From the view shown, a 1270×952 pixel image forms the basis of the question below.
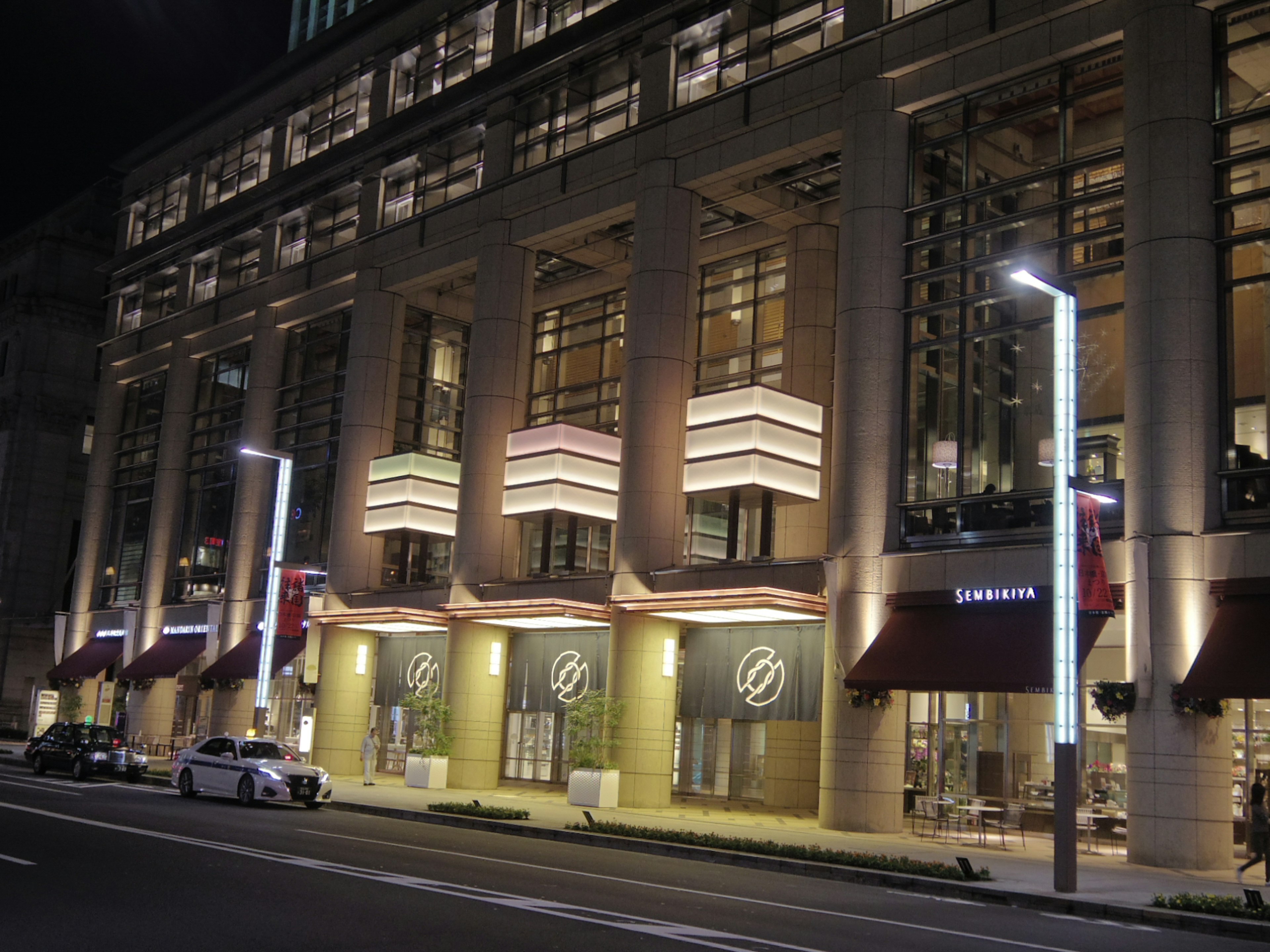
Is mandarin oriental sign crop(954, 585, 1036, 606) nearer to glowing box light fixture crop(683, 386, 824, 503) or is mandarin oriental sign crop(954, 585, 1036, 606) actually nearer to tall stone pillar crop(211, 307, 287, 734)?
glowing box light fixture crop(683, 386, 824, 503)

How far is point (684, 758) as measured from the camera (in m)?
39.4

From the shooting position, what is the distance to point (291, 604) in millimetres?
37719

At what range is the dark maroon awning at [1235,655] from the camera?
21.1m

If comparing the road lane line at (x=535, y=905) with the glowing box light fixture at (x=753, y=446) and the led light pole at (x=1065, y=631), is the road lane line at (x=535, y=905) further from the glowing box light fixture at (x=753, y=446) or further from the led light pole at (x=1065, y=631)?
the glowing box light fixture at (x=753, y=446)

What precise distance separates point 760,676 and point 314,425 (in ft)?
76.1

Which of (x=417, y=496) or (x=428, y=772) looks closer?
(x=428, y=772)

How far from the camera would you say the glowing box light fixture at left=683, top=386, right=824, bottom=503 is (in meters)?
30.3

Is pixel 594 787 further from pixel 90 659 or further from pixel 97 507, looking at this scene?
pixel 97 507

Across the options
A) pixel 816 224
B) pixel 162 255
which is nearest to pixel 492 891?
pixel 816 224

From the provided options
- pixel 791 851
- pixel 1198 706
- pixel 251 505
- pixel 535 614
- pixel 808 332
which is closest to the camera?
pixel 791 851

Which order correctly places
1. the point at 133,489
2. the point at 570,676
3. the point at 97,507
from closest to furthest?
the point at 570,676, the point at 133,489, the point at 97,507

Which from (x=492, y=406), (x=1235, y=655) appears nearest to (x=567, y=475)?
(x=492, y=406)

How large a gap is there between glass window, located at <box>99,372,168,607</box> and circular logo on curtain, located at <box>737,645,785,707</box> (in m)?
34.1

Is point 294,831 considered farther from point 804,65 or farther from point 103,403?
point 103,403
